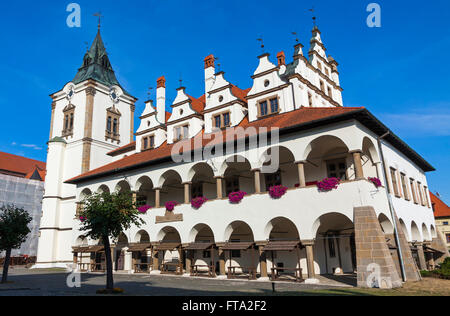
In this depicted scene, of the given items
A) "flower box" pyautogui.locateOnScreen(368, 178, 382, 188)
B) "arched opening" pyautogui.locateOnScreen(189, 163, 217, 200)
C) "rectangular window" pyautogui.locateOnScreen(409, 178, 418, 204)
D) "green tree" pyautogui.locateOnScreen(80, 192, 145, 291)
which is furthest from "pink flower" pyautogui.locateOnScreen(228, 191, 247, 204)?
"rectangular window" pyautogui.locateOnScreen(409, 178, 418, 204)

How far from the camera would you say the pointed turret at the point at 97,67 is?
4238 cm

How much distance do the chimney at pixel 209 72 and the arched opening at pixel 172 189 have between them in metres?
8.26

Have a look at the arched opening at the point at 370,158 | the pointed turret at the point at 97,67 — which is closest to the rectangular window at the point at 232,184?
the arched opening at the point at 370,158

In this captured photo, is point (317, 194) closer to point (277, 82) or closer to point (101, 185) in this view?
point (277, 82)

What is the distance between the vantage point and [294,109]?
2378 centimetres

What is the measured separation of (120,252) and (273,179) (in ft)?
47.5

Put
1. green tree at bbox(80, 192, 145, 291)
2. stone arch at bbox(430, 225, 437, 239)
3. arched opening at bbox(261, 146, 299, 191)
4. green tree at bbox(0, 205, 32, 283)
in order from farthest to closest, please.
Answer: stone arch at bbox(430, 225, 437, 239), arched opening at bbox(261, 146, 299, 191), green tree at bbox(0, 205, 32, 283), green tree at bbox(80, 192, 145, 291)

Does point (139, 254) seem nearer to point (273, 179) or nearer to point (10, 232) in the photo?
point (10, 232)

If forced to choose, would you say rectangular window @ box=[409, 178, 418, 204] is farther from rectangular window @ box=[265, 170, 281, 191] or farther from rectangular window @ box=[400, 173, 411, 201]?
rectangular window @ box=[265, 170, 281, 191]

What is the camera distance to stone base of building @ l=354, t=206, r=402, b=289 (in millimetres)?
15430

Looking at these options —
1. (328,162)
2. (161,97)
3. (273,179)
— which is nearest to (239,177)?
(273,179)

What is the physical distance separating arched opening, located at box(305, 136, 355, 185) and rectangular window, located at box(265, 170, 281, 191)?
1844 mm

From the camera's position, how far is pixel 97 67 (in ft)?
143

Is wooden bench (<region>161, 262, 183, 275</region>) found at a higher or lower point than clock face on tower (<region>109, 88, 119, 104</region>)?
lower
